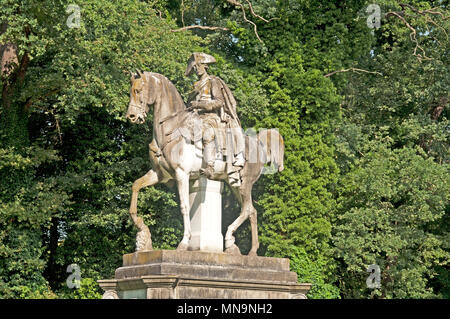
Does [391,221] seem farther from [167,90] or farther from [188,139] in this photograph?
[167,90]

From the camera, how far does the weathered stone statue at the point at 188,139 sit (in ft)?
36.9

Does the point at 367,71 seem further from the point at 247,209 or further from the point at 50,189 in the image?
the point at 247,209

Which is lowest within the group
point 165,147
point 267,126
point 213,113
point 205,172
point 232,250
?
point 232,250

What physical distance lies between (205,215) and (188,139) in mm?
1104

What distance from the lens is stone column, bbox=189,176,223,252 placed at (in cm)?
1133

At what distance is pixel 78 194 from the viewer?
19.0 m

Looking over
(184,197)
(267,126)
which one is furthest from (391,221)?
(184,197)

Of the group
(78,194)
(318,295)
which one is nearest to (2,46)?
(78,194)

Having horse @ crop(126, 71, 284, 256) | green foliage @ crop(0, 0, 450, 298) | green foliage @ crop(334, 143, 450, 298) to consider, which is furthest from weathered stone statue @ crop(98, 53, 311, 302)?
green foliage @ crop(334, 143, 450, 298)

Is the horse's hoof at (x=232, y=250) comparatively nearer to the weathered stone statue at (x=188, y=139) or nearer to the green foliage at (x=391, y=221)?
the weathered stone statue at (x=188, y=139)

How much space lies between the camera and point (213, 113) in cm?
1172

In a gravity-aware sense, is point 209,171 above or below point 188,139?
below

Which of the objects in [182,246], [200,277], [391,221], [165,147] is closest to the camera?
[200,277]

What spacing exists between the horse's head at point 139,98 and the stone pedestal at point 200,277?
192cm
